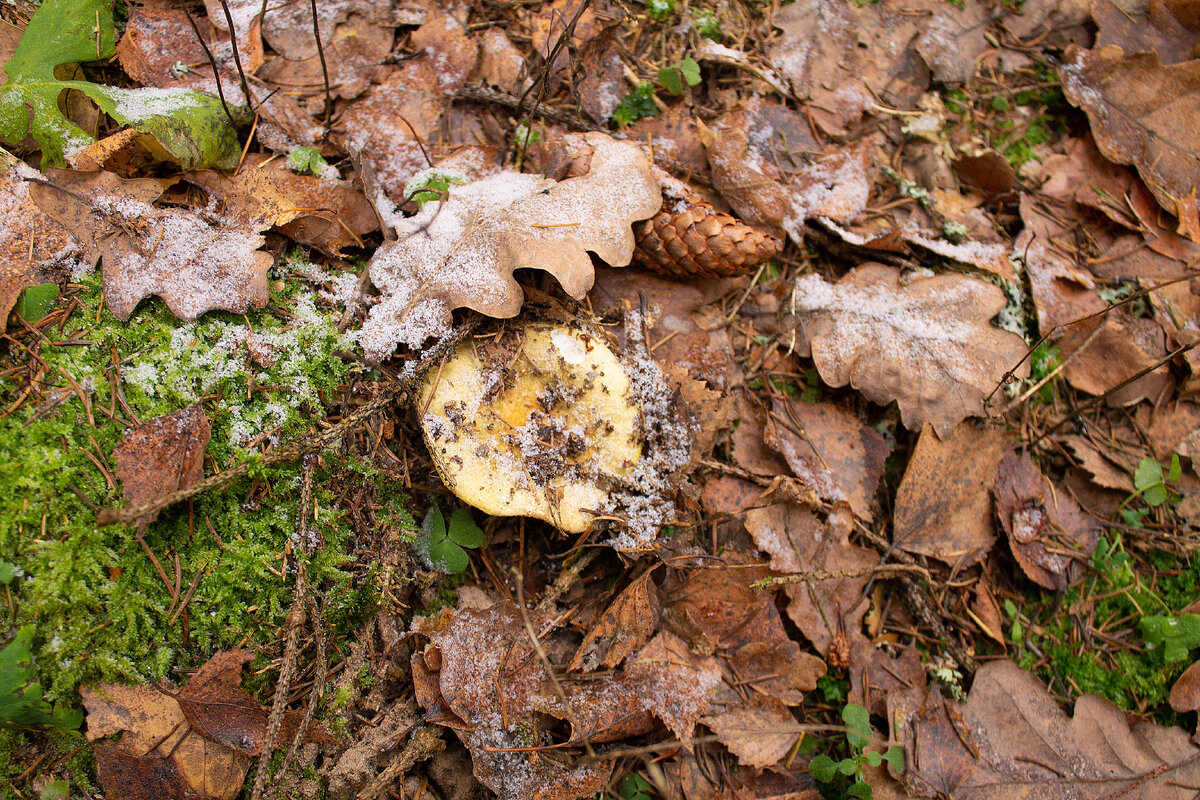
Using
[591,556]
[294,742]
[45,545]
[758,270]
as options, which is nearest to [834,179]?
[758,270]

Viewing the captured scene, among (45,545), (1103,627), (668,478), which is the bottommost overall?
(1103,627)

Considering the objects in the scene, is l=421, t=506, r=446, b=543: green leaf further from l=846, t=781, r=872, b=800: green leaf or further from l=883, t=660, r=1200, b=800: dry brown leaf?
l=883, t=660, r=1200, b=800: dry brown leaf

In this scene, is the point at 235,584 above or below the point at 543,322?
below

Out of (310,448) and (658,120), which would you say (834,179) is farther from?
(310,448)

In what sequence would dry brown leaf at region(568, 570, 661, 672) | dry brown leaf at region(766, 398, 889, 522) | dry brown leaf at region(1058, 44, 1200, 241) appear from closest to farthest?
1. dry brown leaf at region(568, 570, 661, 672)
2. dry brown leaf at region(766, 398, 889, 522)
3. dry brown leaf at region(1058, 44, 1200, 241)

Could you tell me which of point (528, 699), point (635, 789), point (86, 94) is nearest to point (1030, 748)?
point (635, 789)

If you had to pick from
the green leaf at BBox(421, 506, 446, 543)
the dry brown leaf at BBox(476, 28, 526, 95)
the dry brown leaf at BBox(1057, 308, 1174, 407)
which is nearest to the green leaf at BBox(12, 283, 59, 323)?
the green leaf at BBox(421, 506, 446, 543)

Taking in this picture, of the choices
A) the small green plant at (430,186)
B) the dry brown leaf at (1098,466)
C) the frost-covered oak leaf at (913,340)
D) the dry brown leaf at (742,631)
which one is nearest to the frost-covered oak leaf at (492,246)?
the small green plant at (430,186)
